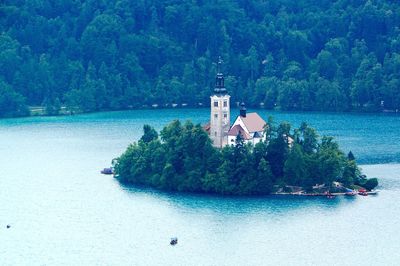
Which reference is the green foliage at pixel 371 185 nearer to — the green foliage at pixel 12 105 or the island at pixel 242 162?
the island at pixel 242 162

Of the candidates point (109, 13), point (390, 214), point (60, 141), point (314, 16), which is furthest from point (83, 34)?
point (390, 214)

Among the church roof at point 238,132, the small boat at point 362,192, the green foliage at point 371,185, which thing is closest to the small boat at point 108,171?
the church roof at point 238,132

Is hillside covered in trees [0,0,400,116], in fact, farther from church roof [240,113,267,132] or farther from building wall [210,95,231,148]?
building wall [210,95,231,148]

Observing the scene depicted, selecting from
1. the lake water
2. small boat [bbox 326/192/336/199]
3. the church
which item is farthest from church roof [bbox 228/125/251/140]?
small boat [bbox 326/192/336/199]

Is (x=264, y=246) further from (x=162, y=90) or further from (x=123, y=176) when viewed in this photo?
(x=162, y=90)

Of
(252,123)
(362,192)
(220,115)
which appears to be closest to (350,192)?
(362,192)

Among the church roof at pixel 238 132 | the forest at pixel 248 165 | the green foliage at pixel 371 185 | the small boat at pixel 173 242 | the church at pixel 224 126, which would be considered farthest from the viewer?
the church at pixel 224 126

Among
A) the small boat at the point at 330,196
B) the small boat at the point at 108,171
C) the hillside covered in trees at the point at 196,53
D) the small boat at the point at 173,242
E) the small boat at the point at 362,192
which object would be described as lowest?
the small boat at the point at 173,242
